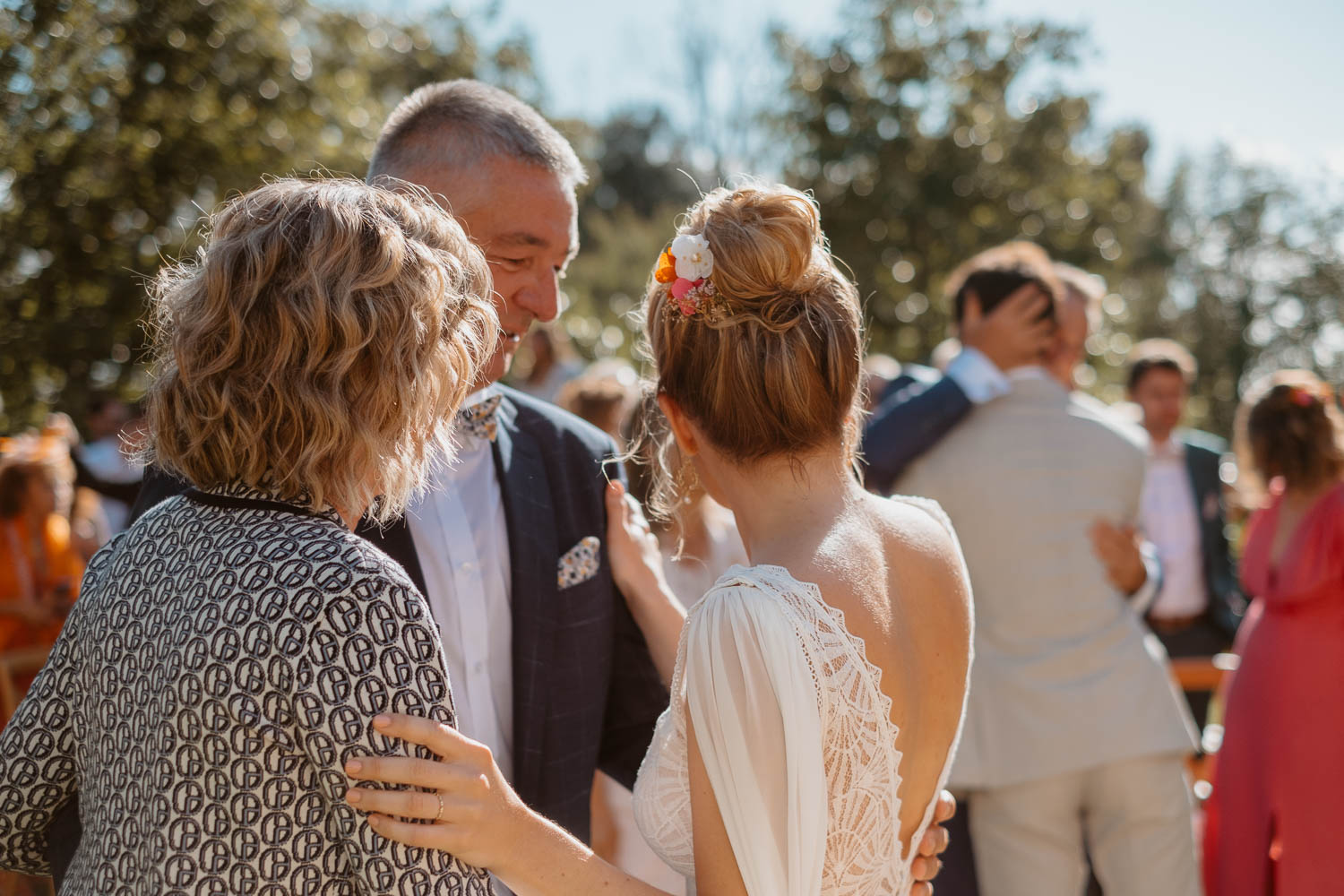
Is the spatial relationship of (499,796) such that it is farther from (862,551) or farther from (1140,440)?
(1140,440)

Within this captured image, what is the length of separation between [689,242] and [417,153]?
32.3 inches

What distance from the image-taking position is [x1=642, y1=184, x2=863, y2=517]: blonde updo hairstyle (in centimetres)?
175

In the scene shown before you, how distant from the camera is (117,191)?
5.61 meters

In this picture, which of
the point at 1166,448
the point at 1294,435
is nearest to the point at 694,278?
the point at 1294,435

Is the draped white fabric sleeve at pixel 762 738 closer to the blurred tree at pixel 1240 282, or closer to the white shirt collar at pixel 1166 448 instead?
the white shirt collar at pixel 1166 448

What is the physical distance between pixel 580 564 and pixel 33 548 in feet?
15.0

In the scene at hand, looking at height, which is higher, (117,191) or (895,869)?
(895,869)

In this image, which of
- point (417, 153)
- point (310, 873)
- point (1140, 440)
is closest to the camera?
point (310, 873)

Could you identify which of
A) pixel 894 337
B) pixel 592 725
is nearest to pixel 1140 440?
pixel 592 725

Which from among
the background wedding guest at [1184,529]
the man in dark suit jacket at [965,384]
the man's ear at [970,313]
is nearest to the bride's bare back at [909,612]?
the man in dark suit jacket at [965,384]

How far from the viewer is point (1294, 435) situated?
15.3ft

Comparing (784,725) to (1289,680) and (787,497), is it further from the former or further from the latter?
(1289,680)

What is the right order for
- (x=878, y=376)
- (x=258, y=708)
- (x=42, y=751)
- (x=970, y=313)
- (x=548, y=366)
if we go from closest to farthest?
(x=258, y=708) → (x=42, y=751) → (x=970, y=313) → (x=878, y=376) → (x=548, y=366)

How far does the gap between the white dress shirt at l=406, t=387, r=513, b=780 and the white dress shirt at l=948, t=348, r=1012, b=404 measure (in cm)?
220
